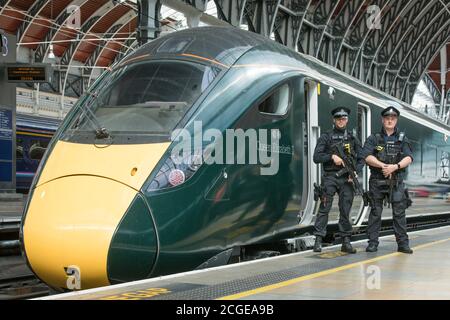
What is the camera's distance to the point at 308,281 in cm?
590

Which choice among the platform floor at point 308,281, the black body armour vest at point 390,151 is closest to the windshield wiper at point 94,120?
the platform floor at point 308,281

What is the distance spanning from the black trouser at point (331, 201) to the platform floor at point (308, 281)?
35 centimetres

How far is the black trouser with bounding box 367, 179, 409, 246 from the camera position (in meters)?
8.14

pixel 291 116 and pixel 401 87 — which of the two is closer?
pixel 291 116

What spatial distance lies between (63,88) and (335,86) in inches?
1471

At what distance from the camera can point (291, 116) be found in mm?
8234

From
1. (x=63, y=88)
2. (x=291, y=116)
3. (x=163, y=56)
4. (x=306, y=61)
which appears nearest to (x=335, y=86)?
(x=306, y=61)

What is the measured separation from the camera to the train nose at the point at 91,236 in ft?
19.7

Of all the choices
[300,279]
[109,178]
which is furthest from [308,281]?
[109,178]

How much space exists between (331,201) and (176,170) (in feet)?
Answer: 7.60

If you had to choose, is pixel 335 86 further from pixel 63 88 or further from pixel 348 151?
pixel 63 88

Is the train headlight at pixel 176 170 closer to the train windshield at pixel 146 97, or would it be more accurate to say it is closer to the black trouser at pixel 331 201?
the train windshield at pixel 146 97

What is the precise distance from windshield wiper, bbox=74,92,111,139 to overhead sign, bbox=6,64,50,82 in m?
11.1

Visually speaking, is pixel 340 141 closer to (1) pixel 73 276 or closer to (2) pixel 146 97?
(2) pixel 146 97
